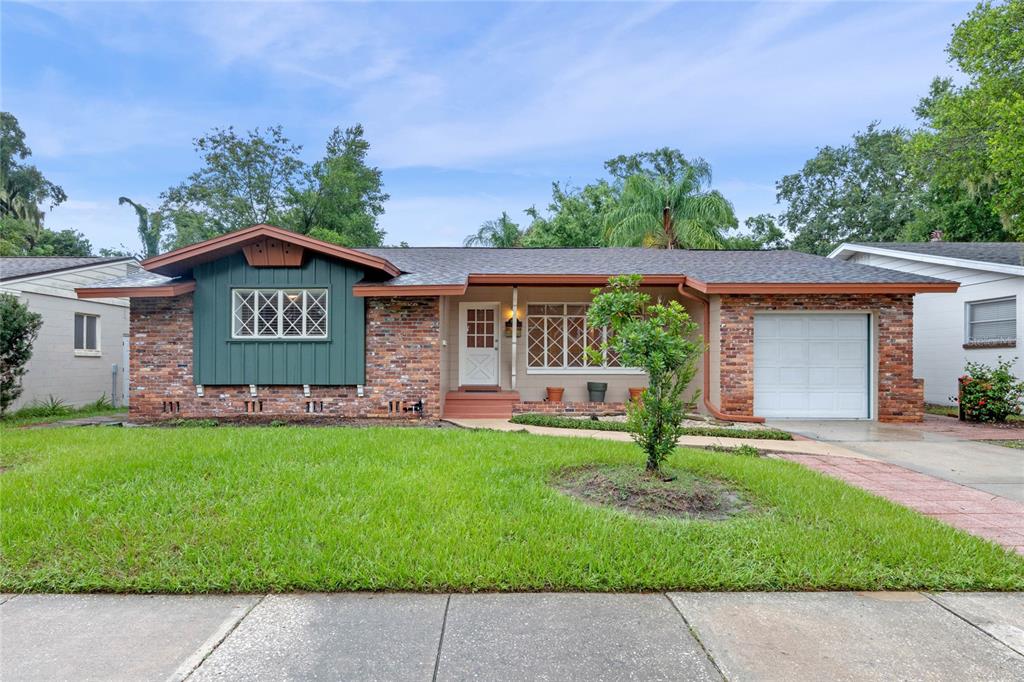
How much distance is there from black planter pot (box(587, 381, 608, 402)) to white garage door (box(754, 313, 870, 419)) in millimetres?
2858

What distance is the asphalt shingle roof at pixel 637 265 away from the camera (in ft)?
31.8

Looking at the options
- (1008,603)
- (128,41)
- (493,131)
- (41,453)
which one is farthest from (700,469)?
(493,131)

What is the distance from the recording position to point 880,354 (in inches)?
380

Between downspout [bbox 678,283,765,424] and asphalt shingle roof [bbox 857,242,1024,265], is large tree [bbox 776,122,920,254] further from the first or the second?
downspout [bbox 678,283,765,424]

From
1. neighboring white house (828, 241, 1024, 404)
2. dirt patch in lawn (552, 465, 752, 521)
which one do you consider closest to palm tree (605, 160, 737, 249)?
neighboring white house (828, 241, 1024, 404)

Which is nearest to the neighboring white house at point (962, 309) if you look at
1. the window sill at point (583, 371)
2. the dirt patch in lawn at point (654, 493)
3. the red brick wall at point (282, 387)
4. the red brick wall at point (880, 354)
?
the red brick wall at point (880, 354)

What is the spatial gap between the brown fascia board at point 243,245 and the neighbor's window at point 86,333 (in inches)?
174

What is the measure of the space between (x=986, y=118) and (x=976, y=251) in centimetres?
320

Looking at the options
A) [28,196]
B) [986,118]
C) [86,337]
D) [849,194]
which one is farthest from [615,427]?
[28,196]

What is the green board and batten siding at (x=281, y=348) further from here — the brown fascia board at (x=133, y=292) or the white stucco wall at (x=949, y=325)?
the white stucco wall at (x=949, y=325)

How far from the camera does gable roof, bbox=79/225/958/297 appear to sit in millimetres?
9086

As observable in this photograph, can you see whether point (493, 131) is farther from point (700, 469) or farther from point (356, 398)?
point (700, 469)

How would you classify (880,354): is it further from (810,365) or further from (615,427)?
(615,427)

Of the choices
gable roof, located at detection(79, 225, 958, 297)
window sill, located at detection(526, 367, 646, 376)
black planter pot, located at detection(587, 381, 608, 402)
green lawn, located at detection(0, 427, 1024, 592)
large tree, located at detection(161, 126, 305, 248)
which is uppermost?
large tree, located at detection(161, 126, 305, 248)
